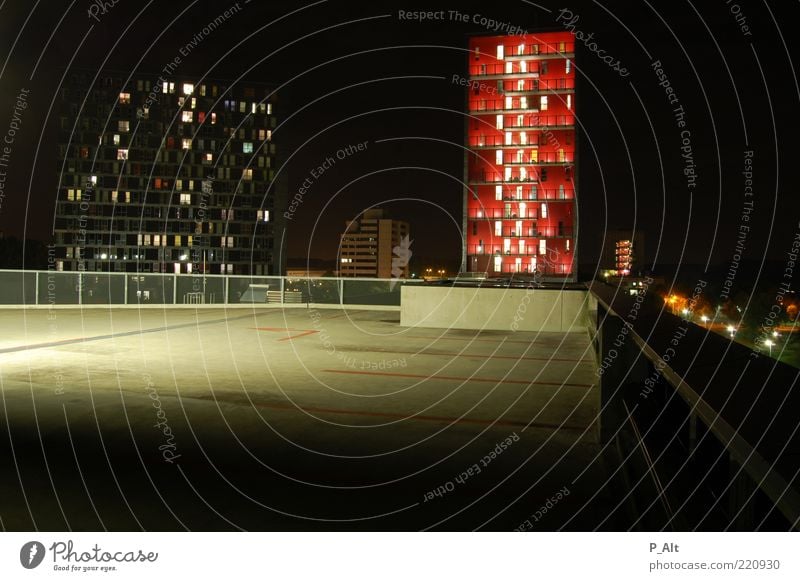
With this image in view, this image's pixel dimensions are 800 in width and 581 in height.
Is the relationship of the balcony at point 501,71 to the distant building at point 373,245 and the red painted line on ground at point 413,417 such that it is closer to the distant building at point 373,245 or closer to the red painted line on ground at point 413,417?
the red painted line on ground at point 413,417

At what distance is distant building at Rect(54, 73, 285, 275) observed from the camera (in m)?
120

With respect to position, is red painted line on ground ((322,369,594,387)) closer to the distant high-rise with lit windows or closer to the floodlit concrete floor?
the floodlit concrete floor

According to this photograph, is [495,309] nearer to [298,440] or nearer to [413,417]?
[413,417]

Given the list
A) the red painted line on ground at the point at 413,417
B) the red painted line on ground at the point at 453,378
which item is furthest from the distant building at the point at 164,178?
the red painted line on ground at the point at 413,417

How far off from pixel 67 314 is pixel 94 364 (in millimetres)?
12698

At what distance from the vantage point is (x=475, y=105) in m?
56.1

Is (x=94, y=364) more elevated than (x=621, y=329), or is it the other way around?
(x=621, y=329)

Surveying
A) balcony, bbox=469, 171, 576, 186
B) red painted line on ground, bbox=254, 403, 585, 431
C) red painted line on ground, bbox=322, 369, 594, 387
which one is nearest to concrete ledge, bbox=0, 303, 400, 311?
red painted line on ground, bbox=322, 369, 594, 387

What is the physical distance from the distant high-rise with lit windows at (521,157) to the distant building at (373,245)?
85.2m

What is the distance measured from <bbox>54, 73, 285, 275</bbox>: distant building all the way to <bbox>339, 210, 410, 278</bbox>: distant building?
98.0 feet

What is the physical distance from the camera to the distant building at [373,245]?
507ft

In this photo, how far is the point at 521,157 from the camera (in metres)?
55.2
